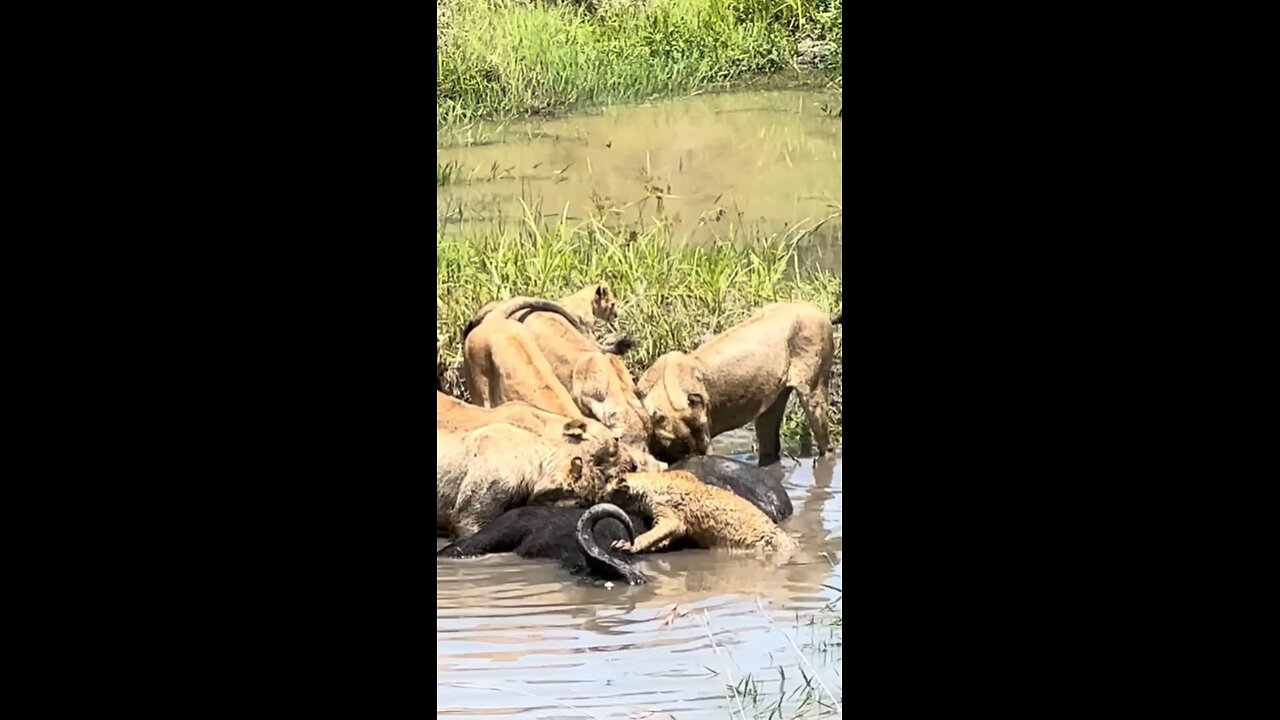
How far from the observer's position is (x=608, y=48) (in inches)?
122

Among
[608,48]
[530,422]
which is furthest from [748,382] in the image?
[608,48]

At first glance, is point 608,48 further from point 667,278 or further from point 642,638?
point 642,638

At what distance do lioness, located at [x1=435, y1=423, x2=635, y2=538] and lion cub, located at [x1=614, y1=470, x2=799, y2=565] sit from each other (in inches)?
2.9

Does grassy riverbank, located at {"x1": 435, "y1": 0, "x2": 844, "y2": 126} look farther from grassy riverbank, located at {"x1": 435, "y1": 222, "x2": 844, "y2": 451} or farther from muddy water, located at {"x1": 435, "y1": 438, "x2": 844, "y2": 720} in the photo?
muddy water, located at {"x1": 435, "y1": 438, "x2": 844, "y2": 720}

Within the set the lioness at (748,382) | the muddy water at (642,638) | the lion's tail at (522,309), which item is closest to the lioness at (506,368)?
the lion's tail at (522,309)

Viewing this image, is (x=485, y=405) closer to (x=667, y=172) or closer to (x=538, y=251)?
(x=538, y=251)

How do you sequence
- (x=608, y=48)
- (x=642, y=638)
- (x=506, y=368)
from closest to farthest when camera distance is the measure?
1. (x=642, y=638)
2. (x=506, y=368)
3. (x=608, y=48)

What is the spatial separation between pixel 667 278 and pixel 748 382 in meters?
0.25

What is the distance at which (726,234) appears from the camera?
3.08 metres

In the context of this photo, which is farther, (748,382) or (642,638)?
(748,382)

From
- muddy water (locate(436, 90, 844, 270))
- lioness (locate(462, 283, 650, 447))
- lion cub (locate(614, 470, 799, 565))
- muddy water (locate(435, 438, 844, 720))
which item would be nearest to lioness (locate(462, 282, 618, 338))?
lioness (locate(462, 283, 650, 447))

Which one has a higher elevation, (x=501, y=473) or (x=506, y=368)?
(x=506, y=368)

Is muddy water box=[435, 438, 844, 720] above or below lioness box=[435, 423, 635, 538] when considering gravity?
below

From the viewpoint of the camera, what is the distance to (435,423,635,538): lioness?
2.94 m
